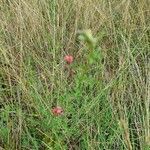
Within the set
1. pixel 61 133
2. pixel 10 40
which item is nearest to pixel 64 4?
pixel 10 40

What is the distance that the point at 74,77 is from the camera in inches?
69.8

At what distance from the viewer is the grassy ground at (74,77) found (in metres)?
1.57

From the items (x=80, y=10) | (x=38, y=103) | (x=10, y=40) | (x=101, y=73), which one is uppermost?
(x=80, y=10)

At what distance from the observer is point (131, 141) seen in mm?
1615

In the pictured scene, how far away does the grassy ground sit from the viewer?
157 cm

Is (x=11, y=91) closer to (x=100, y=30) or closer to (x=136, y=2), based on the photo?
(x=100, y=30)

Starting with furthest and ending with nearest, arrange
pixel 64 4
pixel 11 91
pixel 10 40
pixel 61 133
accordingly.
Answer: pixel 64 4 < pixel 10 40 < pixel 11 91 < pixel 61 133

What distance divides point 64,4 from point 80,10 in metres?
0.12

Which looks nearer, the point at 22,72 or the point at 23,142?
the point at 23,142

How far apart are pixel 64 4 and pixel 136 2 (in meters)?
0.40

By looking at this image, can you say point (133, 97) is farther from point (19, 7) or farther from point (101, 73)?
point (19, 7)

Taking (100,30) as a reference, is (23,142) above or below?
below

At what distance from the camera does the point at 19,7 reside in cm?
215

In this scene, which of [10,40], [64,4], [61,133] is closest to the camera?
[61,133]
